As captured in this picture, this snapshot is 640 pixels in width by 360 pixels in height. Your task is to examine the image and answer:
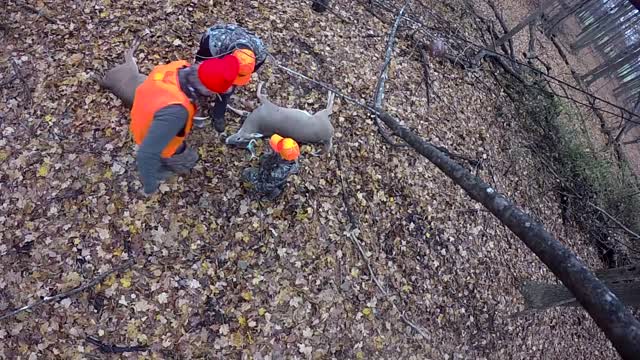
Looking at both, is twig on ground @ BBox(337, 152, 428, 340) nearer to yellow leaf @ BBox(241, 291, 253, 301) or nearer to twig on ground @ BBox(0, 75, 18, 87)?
yellow leaf @ BBox(241, 291, 253, 301)

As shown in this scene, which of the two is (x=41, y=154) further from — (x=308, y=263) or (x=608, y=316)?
(x=608, y=316)

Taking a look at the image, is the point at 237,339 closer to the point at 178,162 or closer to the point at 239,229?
the point at 239,229

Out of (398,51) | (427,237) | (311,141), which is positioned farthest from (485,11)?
(311,141)

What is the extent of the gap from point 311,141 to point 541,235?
2189 mm

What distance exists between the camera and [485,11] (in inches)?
409

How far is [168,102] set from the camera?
313 cm

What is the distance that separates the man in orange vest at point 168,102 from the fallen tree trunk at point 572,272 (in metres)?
1.97

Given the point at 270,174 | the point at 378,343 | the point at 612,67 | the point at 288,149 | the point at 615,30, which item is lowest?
the point at 378,343

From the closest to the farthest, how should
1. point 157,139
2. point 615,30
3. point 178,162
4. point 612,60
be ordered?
1. point 157,139
2. point 178,162
3. point 612,60
4. point 615,30

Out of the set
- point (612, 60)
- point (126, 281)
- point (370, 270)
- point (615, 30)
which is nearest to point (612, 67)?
point (612, 60)

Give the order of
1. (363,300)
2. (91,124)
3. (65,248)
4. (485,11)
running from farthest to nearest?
(485,11)
(363,300)
(91,124)
(65,248)

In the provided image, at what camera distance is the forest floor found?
4145 mm

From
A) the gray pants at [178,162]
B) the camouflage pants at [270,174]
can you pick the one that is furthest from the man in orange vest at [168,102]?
the camouflage pants at [270,174]

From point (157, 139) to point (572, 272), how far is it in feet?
8.97
